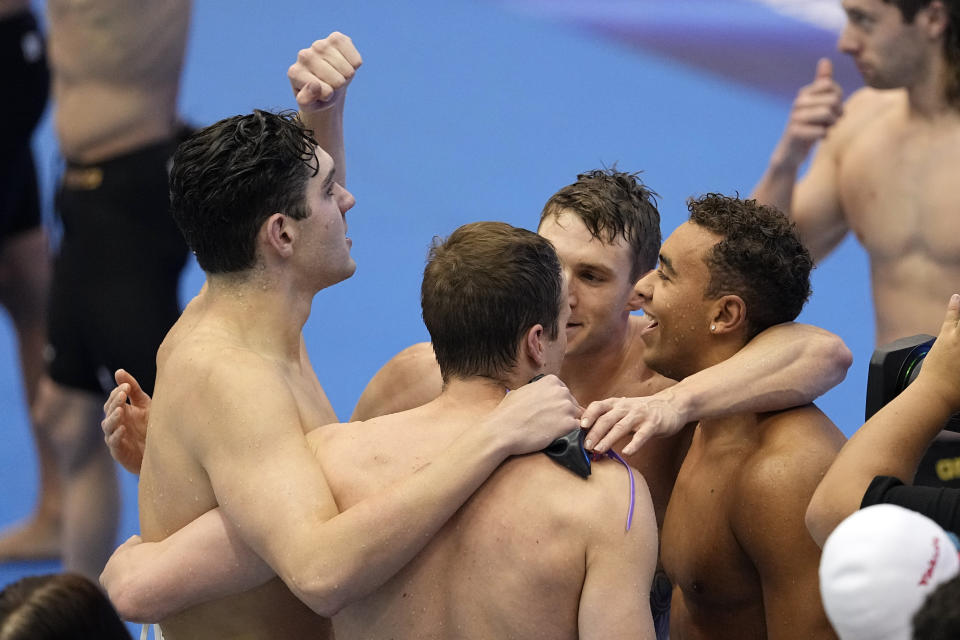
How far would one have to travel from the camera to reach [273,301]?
2.46 meters

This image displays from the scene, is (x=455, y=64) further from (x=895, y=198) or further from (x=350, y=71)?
(x=350, y=71)

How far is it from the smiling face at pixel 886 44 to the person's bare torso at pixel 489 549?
258 cm

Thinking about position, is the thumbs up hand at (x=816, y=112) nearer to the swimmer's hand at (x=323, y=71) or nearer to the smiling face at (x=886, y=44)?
the smiling face at (x=886, y=44)

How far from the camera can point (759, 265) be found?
2.65 meters

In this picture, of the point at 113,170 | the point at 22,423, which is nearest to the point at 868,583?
the point at 113,170

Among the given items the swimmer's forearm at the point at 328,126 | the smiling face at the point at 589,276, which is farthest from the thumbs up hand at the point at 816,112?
the swimmer's forearm at the point at 328,126

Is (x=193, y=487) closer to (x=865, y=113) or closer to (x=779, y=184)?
(x=779, y=184)

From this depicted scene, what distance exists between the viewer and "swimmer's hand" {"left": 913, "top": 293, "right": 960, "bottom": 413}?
7.12 feet

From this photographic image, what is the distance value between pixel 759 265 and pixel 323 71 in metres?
1.08

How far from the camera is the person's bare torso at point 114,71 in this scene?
4.69m

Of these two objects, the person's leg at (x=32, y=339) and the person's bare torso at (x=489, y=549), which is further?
the person's leg at (x=32, y=339)

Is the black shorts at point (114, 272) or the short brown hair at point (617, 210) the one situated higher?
the short brown hair at point (617, 210)

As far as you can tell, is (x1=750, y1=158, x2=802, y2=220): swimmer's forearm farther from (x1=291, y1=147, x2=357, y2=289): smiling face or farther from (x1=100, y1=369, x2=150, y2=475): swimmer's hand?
(x1=100, y1=369, x2=150, y2=475): swimmer's hand

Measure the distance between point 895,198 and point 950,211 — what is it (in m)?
0.21
